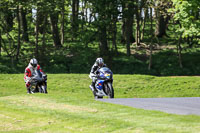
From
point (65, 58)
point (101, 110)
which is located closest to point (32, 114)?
point (101, 110)

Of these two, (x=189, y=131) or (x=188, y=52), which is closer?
(x=189, y=131)

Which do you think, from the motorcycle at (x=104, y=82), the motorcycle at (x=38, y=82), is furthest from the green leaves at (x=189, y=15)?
the motorcycle at (x=38, y=82)

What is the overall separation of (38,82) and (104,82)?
119 inches

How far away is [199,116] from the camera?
1010 cm

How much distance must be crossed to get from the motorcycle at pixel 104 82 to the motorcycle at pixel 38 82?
95.2 inches

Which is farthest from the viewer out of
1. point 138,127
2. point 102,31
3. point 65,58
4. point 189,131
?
point 65,58

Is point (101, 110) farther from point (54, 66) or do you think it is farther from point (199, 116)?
point (54, 66)

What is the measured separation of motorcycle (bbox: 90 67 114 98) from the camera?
55.1 ft

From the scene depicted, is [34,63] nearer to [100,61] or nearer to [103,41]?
[100,61]

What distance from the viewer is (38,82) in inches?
710

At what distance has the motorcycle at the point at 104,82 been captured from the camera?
1680 cm

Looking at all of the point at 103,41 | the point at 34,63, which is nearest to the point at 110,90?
the point at 34,63

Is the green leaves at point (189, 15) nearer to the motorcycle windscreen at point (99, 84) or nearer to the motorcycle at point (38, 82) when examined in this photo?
the motorcycle windscreen at point (99, 84)

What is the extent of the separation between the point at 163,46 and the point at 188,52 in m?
3.75
